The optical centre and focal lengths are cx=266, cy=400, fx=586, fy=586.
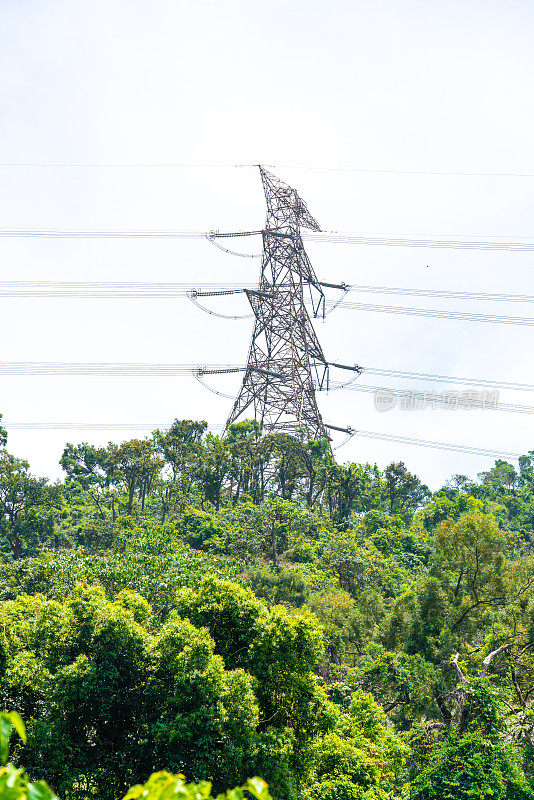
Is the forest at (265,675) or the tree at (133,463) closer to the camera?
the forest at (265,675)

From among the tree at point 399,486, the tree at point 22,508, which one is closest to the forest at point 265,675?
the tree at point 22,508

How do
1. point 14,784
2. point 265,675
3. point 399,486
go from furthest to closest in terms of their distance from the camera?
1. point 399,486
2. point 265,675
3. point 14,784

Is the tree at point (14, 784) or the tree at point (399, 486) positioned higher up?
the tree at point (399, 486)

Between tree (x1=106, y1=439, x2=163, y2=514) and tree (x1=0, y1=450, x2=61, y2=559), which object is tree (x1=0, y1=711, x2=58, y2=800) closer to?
tree (x1=0, y1=450, x2=61, y2=559)

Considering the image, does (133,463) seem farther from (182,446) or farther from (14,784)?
(14,784)

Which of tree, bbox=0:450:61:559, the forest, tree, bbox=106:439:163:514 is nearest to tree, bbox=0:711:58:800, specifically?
the forest

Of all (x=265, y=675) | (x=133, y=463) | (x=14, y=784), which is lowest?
(x=265, y=675)

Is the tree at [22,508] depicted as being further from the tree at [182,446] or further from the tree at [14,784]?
the tree at [14,784]

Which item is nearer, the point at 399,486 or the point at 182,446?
the point at 182,446

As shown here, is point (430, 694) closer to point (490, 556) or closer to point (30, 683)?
point (490, 556)

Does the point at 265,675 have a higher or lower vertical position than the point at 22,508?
lower

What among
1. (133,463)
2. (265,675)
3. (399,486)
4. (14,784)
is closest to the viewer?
(14,784)

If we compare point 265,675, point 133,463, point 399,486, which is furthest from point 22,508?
point 399,486

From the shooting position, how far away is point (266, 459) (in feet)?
147
